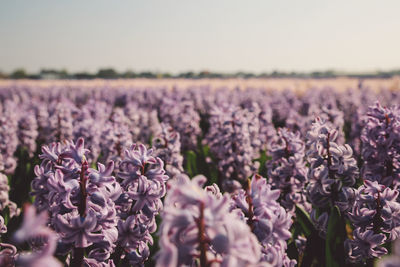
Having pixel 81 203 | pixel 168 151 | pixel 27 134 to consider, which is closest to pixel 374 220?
pixel 81 203

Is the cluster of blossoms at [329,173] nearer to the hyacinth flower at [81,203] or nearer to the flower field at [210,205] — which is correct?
the flower field at [210,205]

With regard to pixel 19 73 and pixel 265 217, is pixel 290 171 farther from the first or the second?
pixel 19 73

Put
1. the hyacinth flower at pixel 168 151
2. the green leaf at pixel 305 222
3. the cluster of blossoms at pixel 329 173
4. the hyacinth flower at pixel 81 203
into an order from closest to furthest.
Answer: the hyacinth flower at pixel 81 203, the cluster of blossoms at pixel 329 173, the green leaf at pixel 305 222, the hyacinth flower at pixel 168 151

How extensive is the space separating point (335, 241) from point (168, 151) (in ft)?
7.18

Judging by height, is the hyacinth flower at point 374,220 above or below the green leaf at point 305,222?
above

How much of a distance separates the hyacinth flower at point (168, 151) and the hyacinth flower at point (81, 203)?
82.1 inches

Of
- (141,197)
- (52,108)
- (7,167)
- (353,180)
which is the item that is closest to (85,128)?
(7,167)

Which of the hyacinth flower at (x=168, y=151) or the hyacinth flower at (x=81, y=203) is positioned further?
the hyacinth flower at (x=168, y=151)

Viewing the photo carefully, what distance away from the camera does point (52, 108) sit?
8.11 metres

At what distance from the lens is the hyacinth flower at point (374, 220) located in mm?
2342

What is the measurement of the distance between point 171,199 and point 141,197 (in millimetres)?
1060

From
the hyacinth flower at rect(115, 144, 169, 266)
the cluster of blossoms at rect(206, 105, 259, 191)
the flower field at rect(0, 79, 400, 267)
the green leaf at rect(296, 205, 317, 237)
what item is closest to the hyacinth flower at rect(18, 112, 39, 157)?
the flower field at rect(0, 79, 400, 267)

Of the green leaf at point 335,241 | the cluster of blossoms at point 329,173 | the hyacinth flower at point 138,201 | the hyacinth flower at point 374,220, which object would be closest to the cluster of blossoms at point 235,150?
the cluster of blossoms at point 329,173

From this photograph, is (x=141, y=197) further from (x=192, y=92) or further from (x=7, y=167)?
(x=192, y=92)
